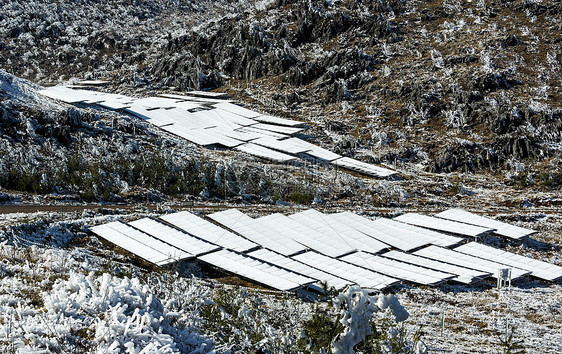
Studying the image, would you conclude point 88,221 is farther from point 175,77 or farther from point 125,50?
point 125,50

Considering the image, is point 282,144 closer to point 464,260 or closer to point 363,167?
point 363,167

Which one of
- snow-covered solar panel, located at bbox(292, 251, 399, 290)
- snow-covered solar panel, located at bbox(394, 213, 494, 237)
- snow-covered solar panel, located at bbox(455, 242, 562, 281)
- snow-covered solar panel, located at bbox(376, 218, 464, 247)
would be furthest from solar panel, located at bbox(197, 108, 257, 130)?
snow-covered solar panel, located at bbox(455, 242, 562, 281)

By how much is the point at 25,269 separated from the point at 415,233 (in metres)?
51.1

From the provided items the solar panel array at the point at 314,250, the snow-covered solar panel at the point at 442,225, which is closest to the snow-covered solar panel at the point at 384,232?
the solar panel array at the point at 314,250

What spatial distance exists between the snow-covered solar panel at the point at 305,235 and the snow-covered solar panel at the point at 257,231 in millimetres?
955

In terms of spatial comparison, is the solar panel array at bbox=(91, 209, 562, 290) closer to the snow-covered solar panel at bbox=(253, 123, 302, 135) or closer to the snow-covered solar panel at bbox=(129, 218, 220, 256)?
the snow-covered solar panel at bbox=(129, 218, 220, 256)

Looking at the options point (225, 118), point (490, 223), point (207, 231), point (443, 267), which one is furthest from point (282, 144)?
point (443, 267)

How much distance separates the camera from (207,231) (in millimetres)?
63031

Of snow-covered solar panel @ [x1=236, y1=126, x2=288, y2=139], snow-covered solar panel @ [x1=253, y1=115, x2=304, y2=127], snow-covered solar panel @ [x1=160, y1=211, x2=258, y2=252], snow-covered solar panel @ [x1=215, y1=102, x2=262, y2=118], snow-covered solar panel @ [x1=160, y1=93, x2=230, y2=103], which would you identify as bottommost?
snow-covered solar panel @ [x1=160, y1=211, x2=258, y2=252]

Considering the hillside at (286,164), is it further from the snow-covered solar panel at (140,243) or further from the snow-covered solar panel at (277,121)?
the snow-covered solar panel at (277,121)

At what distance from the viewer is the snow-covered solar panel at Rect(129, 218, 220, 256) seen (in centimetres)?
5797

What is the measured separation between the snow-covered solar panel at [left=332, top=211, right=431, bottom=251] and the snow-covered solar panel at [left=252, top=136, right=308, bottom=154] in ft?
107

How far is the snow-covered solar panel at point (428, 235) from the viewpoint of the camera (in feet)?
219

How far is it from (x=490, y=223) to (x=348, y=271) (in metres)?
26.3
